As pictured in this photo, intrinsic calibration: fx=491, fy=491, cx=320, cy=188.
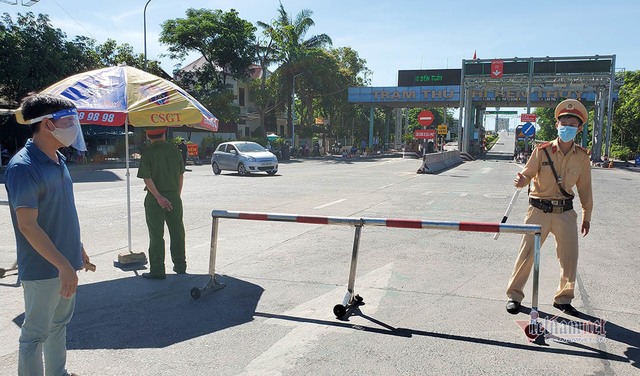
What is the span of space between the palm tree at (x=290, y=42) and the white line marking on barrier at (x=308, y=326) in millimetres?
40257

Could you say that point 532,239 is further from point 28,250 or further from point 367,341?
point 28,250

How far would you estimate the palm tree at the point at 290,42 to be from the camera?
4369 cm

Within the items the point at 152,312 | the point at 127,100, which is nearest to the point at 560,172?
the point at 152,312

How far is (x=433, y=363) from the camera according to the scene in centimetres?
367

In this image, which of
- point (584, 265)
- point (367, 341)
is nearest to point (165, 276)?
point (367, 341)

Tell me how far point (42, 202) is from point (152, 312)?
2.25 metres

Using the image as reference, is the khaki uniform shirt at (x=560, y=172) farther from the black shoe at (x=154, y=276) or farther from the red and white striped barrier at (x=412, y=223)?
the black shoe at (x=154, y=276)

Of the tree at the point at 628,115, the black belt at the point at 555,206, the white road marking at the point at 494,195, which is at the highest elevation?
the tree at the point at 628,115

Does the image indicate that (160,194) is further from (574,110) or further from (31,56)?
(31,56)

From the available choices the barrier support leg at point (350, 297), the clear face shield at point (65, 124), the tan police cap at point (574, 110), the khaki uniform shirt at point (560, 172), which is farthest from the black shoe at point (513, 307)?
the clear face shield at point (65, 124)

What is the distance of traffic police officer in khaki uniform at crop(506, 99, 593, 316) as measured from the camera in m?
4.66

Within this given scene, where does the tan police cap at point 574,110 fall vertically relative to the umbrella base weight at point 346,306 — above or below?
above

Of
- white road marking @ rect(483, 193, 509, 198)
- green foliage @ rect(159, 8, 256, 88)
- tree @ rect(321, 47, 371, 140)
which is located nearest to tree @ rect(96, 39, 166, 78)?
green foliage @ rect(159, 8, 256, 88)

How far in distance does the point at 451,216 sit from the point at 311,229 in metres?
3.52
